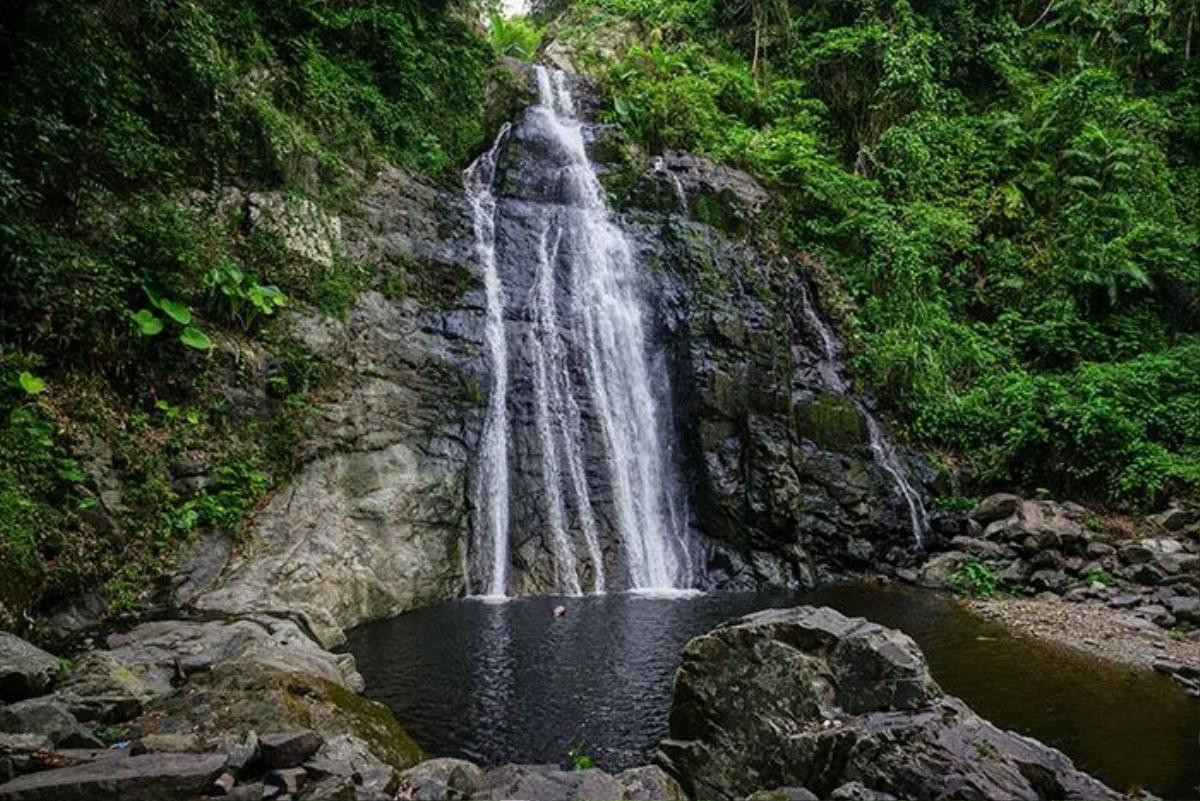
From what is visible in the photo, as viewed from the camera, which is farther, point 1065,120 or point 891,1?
point 891,1

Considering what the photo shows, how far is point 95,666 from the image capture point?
18.4 ft

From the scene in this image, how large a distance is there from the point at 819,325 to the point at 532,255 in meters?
6.75

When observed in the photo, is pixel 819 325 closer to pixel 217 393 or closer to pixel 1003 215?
pixel 1003 215

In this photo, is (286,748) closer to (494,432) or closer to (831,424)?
(494,432)

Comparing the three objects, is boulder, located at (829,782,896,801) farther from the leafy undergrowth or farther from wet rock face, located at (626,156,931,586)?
wet rock face, located at (626,156,931,586)

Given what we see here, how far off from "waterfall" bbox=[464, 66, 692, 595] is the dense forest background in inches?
Answer: 97.3

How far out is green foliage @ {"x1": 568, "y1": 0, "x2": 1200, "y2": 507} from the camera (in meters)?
15.0

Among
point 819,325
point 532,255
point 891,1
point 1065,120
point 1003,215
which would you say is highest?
point 891,1

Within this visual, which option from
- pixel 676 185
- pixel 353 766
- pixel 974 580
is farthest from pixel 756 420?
pixel 353 766

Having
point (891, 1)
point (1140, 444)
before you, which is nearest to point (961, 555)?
point (1140, 444)

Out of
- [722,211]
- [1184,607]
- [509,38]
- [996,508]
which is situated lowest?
[1184,607]

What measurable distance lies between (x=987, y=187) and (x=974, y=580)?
42.4 feet

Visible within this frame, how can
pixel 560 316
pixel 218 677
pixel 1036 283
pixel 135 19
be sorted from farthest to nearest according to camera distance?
1. pixel 1036 283
2. pixel 560 316
3. pixel 135 19
4. pixel 218 677

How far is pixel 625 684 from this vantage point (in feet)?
24.8
